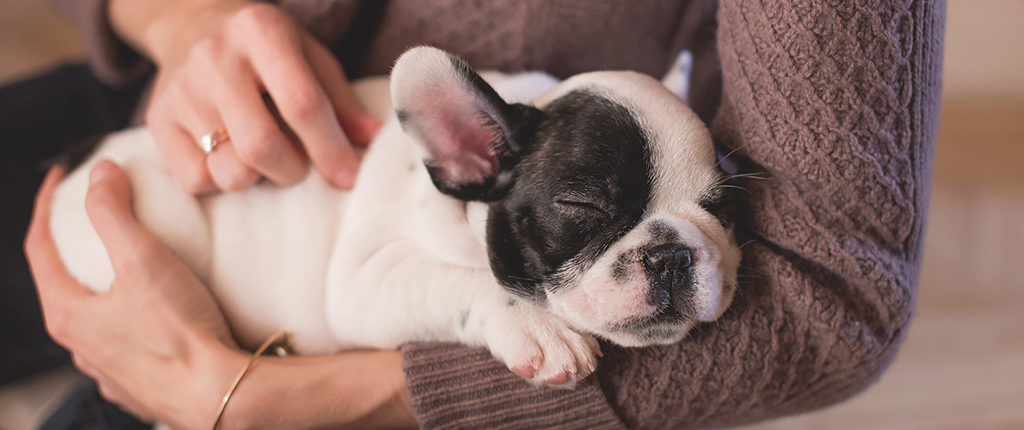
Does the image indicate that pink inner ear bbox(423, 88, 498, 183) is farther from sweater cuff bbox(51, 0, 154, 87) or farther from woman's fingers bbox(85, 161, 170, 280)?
sweater cuff bbox(51, 0, 154, 87)

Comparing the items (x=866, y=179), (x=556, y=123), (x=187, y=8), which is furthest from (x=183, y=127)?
(x=866, y=179)

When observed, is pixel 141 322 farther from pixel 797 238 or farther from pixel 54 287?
pixel 797 238

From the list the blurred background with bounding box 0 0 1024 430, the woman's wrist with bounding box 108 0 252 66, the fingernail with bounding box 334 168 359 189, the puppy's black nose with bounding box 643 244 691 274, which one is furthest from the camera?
the blurred background with bounding box 0 0 1024 430

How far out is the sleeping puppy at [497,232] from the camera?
87 cm

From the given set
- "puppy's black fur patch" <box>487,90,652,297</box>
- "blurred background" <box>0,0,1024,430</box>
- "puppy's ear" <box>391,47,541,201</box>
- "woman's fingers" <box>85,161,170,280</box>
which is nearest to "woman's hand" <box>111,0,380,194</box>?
"woman's fingers" <box>85,161,170,280</box>

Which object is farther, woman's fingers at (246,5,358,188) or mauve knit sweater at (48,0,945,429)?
woman's fingers at (246,5,358,188)

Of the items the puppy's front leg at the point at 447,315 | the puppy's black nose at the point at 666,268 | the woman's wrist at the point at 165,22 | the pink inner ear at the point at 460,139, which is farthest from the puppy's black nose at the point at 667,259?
the woman's wrist at the point at 165,22

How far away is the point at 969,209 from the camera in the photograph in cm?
257

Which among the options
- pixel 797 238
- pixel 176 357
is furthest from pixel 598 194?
pixel 176 357

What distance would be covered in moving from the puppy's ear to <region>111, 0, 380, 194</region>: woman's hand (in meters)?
0.25

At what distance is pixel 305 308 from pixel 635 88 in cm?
68

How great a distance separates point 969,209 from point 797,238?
2.15 meters

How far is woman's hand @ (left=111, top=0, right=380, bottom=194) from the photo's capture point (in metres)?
1.08

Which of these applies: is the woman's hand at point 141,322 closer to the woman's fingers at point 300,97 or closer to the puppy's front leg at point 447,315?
the puppy's front leg at point 447,315
